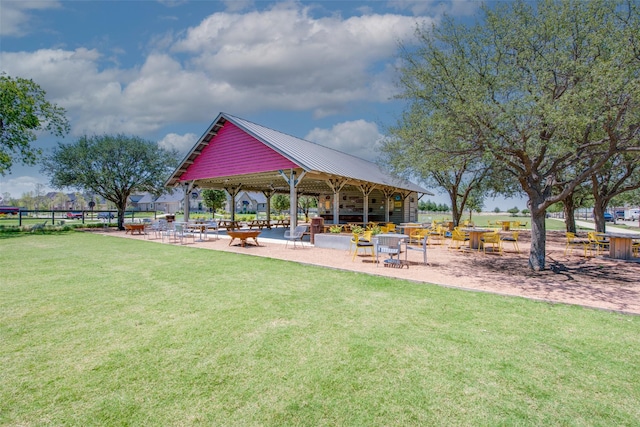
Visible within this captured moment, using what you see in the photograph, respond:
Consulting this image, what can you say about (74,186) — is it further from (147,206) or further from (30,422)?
(147,206)

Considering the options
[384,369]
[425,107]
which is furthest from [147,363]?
[425,107]

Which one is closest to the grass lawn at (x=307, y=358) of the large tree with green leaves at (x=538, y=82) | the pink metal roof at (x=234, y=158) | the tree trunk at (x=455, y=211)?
the large tree with green leaves at (x=538, y=82)

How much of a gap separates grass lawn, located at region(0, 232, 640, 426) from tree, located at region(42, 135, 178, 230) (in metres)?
21.4

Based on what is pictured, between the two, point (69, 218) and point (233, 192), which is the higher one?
point (233, 192)

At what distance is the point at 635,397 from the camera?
292cm

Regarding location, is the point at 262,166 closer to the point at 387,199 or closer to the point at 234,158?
the point at 234,158

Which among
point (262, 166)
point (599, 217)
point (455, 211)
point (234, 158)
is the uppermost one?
point (234, 158)

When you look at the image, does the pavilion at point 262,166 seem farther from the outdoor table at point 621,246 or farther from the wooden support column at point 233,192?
the outdoor table at point 621,246

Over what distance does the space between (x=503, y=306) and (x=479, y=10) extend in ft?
26.1

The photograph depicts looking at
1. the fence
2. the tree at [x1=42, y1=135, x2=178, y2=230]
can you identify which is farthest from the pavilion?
the fence

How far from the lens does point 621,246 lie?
1109cm

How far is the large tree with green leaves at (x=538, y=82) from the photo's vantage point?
679 centimetres

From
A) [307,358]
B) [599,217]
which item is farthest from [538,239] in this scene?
[599,217]

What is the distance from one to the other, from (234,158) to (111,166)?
1365 centimetres
